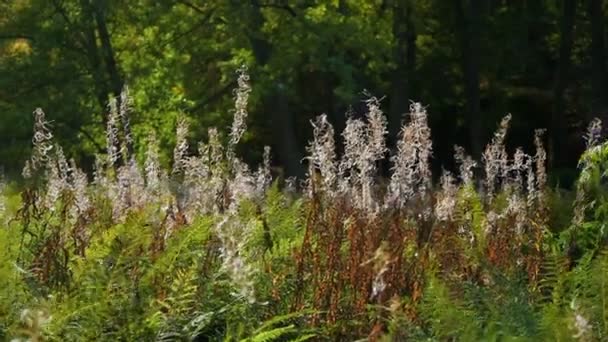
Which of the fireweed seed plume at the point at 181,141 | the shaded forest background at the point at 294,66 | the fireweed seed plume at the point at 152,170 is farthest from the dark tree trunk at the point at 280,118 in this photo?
the fireweed seed plume at the point at 181,141

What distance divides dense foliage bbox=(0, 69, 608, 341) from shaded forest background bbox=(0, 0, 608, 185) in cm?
1596

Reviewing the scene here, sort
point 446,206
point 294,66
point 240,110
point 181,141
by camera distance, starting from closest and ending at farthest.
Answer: point 240,110, point 181,141, point 446,206, point 294,66

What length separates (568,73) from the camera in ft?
90.5

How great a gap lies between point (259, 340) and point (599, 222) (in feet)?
7.04

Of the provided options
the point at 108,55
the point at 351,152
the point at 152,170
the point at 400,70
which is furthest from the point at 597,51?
the point at 351,152

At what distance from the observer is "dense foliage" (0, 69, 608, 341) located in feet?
13.9

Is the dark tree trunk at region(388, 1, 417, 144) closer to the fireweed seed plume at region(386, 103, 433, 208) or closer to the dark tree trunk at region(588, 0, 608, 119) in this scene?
the dark tree trunk at region(588, 0, 608, 119)

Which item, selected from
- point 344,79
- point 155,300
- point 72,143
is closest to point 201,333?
point 155,300

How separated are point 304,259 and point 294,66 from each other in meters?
17.7

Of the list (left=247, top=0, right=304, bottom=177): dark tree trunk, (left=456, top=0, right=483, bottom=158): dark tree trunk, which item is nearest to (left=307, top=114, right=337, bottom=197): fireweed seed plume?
(left=247, top=0, right=304, bottom=177): dark tree trunk

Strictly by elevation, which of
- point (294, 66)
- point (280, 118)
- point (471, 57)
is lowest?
point (280, 118)

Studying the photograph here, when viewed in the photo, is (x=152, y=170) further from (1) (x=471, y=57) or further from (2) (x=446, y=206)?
(1) (x=471, y=57)

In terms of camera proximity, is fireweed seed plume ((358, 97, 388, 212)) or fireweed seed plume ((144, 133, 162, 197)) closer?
fireweed seed plume ((358, 97, 388, 212))

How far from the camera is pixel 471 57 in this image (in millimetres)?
26422
